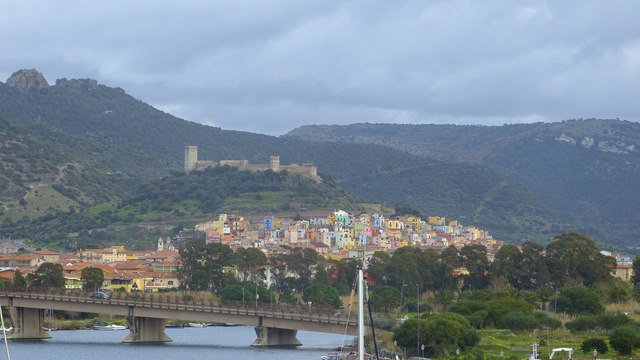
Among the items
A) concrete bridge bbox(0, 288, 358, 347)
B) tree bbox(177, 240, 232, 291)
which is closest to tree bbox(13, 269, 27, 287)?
tree bbox(177, 240, 232, 291)

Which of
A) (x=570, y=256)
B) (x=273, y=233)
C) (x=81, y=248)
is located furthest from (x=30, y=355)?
(x=273, y=233)

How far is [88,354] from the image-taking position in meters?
86.0

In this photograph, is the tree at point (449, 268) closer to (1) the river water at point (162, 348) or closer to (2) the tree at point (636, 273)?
(2) the tree at point (636, 273)

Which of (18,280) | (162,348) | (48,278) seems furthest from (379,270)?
(162,348)

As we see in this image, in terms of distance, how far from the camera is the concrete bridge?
94.9 meters

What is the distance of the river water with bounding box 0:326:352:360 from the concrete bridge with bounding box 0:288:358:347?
1.51 metres

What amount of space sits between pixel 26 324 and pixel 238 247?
194ft

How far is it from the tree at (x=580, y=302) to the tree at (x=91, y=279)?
1657 inches

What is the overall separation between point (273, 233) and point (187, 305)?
8625 centimetres

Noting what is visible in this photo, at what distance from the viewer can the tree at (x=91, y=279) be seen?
125812 mm

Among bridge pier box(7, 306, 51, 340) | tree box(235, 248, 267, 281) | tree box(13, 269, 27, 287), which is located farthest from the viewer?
tree box(235, 248, 267, 281)

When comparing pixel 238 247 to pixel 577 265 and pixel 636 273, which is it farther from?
pixel 636 273

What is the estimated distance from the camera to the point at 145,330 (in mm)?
99562

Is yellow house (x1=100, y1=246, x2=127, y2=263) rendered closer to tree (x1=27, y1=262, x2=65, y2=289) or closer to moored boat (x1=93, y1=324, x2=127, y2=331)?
tree (x1=27, y1=262, x2=65, y2=289)
